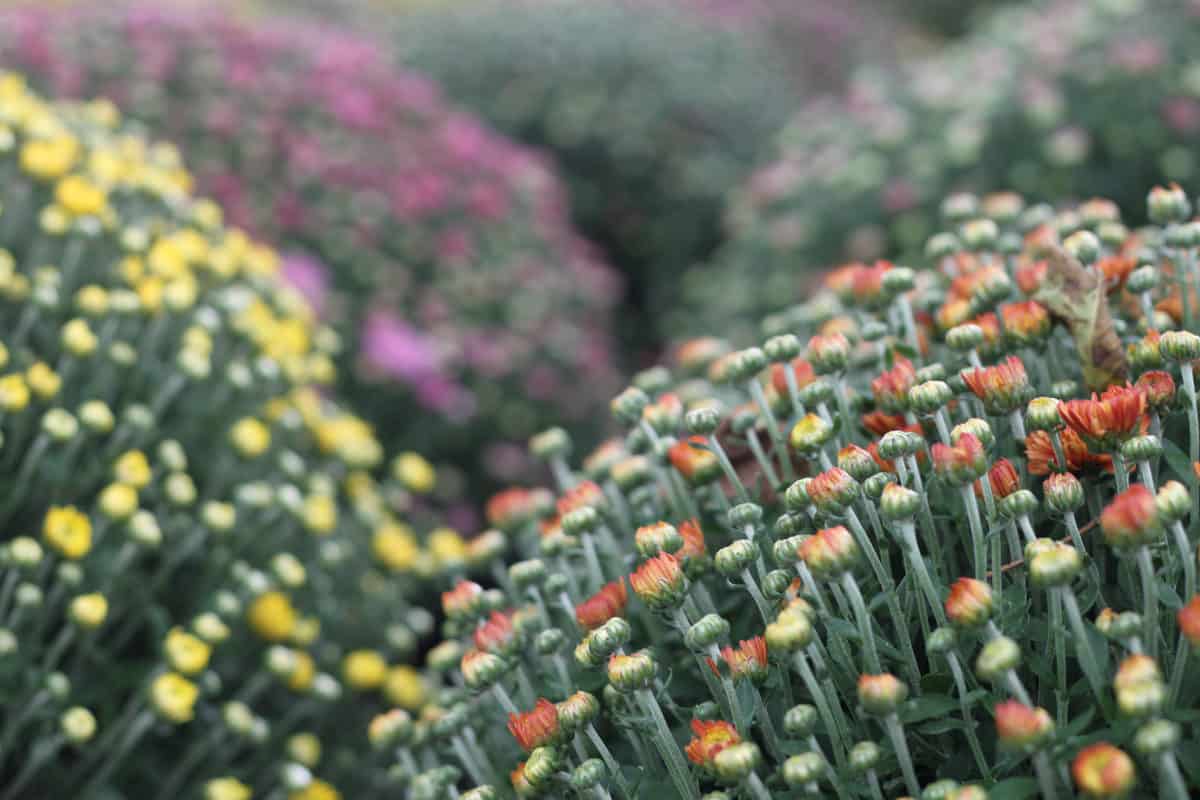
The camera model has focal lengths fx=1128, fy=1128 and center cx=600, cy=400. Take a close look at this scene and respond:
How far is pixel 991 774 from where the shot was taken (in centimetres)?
106

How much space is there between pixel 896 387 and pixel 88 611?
1145 mm

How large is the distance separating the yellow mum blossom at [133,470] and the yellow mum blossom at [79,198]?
505 mm

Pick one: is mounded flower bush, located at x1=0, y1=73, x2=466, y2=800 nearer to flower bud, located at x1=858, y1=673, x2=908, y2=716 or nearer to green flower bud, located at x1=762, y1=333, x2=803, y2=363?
green flower bud, located at x1=762, y1=333, x2=803, y2=363

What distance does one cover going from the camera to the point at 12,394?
5.44 ft

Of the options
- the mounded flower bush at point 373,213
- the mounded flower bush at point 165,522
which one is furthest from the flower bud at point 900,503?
the mounded flower bush at point 373,213

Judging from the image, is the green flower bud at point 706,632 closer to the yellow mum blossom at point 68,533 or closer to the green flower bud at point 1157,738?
the green flower bud at point 1157,738

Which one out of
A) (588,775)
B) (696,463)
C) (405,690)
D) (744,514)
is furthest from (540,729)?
(405,690)

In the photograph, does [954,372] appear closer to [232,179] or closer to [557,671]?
[557,671]

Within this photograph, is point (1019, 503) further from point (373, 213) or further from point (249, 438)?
point (373, 213)

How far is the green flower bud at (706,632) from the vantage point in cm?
113

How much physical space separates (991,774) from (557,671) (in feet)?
1.75

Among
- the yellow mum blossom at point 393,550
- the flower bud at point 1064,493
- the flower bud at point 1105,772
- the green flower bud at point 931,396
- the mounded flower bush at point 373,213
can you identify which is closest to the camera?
the flower bud at point 1105,772

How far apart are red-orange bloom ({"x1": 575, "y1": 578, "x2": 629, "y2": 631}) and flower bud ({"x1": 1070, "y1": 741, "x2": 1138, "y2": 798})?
52 cm

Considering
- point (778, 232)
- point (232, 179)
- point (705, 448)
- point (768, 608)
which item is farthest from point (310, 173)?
point (768, 608)
